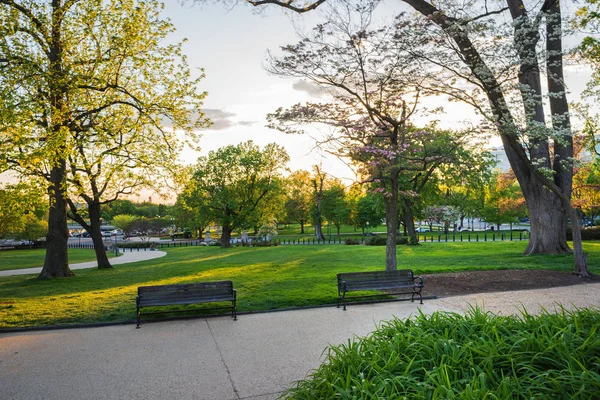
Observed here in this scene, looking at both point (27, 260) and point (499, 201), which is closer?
point (27, 260)

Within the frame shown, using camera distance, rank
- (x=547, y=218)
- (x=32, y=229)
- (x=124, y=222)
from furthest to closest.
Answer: (x=124, y=222) → (x=32, y=229) → (x=547, y=218)

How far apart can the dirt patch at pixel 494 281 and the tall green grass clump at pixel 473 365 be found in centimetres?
712

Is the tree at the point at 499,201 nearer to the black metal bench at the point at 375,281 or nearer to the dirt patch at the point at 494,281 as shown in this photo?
the dirt patch at the point at 494,281

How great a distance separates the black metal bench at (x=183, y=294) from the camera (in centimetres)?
903

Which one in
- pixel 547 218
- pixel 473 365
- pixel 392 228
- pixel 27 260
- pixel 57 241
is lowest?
pixel 27 260

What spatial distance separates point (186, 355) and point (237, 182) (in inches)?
1583

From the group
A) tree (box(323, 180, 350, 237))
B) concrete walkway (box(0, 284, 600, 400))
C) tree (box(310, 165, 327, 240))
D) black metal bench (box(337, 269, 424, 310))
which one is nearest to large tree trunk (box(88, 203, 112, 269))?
concrete walkway (box(0, 284, 600, 400))

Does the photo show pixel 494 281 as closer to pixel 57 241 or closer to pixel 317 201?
pixel 57 241

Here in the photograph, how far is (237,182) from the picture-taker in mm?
46469

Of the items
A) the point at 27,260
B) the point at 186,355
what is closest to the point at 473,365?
the point at 186,355

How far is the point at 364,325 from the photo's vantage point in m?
8.45

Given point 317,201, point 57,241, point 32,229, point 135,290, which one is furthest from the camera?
point 317,201

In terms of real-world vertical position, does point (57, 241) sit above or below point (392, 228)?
below

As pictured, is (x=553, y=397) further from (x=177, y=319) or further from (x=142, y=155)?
(x=142, y=155)
